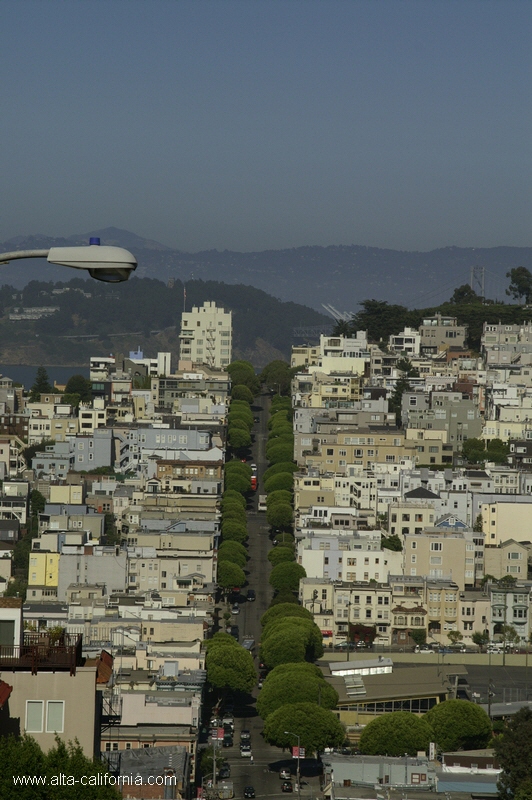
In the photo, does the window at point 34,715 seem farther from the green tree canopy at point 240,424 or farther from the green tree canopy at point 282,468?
the green tree canopy at point 240,424

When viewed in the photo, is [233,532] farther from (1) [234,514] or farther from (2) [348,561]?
(2) [348,561]

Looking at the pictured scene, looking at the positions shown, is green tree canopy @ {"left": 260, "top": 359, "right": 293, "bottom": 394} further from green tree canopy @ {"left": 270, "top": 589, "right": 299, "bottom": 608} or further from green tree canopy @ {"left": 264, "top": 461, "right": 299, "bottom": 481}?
green tree canopy @ {"left": 270, "top": 589, "right": 299, "bottom": 608}

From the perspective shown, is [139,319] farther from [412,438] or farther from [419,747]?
[419,747]

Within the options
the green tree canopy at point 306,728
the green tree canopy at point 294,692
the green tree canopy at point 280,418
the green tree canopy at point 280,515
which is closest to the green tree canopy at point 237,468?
the green tree canopy at point 280,515

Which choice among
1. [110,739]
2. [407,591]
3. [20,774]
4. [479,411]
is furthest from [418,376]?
[20,774]

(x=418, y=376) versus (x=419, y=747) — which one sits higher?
(x=418, y=376)

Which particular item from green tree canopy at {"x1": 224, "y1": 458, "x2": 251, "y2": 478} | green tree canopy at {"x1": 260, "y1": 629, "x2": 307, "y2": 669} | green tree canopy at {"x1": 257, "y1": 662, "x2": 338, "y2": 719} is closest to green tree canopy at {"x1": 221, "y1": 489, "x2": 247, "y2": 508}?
green tree canopy at {"x1": 224, "y1": 458, "x2": 251, "y2": 478}
